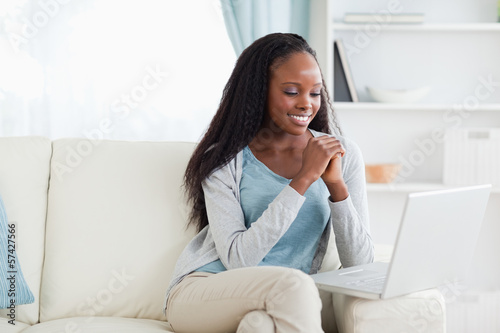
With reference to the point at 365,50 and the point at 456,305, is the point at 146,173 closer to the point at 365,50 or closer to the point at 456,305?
the point at 365,50

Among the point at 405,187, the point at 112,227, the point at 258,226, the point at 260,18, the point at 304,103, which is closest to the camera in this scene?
the point at 258,226

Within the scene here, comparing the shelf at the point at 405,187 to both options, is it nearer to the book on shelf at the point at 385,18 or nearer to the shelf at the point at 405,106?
the shelf at the point at 405,106

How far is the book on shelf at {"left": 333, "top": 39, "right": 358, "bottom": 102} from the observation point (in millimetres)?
2857

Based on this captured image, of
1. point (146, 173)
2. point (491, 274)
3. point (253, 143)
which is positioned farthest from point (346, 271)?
point (491, 274)

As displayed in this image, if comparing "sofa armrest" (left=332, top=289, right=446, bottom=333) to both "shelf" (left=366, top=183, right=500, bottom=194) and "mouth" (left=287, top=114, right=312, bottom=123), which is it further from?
"shelf" (left=366, top=183, right=500, bottom=194)

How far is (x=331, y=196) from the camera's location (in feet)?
5.62

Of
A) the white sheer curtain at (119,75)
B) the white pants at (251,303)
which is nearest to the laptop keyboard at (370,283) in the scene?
the white pants at (251,303)

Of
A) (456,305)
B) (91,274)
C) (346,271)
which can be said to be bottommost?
(456,305)

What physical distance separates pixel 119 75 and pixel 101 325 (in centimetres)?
165

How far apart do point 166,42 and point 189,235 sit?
56.4 inches

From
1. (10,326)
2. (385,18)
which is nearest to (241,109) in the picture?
(10,326)

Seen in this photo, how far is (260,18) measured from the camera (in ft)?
9.71

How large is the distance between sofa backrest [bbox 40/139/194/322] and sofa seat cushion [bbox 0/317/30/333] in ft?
0.24

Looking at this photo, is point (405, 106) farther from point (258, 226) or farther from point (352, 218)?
point (258, 226)
